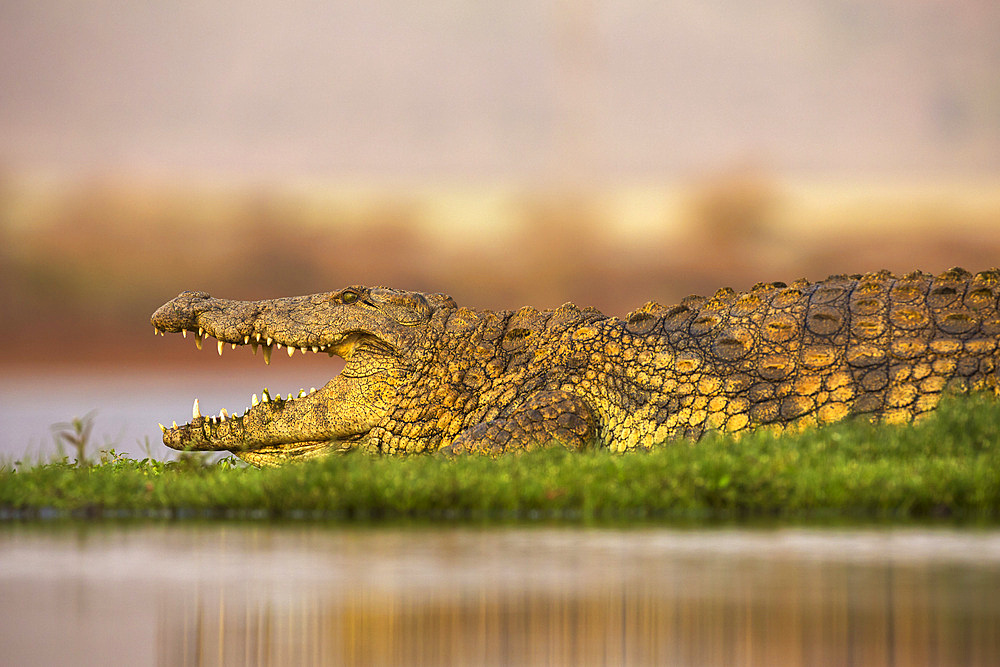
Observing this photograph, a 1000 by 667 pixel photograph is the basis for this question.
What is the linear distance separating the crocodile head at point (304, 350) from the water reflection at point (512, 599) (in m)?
5.39

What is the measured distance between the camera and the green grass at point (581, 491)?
636 centimetres

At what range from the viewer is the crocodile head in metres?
10.9

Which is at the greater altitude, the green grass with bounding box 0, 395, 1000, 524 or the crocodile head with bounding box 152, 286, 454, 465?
the crocodile head with bounding box 152, 286, 454, 465

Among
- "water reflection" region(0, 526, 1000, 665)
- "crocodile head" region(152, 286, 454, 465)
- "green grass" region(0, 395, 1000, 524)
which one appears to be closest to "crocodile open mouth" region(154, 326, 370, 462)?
"crocodile head" region(152, 286, 454, 465)

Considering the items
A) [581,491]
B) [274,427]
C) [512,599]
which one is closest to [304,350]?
[274,427]

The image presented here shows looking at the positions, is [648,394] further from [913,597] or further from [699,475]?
[913,597]

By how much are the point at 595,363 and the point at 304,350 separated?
2926 mm

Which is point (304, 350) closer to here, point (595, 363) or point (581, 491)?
point (595, 363)

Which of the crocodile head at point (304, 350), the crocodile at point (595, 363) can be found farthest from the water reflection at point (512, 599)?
the crocodile head at point (304, 350)

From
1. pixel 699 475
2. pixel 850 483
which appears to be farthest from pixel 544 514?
pixel 850 483

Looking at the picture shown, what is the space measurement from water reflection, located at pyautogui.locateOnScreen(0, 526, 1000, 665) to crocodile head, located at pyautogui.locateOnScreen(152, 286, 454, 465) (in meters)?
5.39

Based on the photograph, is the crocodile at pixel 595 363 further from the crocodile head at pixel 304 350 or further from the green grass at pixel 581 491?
the green grass at pixel 581 491

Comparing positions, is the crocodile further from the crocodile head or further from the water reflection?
the water reflection

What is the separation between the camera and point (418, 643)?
10.6ft
